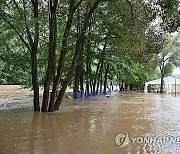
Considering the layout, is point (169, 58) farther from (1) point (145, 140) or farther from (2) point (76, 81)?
(1) point (145, 140)

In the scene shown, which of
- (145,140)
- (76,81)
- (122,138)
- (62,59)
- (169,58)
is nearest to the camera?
(145,140)

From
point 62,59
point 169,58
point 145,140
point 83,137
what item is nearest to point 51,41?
point 62,59

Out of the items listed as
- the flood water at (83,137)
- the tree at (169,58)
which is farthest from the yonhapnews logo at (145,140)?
the tree at (169,58)

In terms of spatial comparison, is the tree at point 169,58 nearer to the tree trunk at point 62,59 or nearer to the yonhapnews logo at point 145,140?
the tree trunk at point 62,59

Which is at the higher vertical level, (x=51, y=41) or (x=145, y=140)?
(x=51, y=41)

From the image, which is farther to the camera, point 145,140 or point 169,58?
point 169,58

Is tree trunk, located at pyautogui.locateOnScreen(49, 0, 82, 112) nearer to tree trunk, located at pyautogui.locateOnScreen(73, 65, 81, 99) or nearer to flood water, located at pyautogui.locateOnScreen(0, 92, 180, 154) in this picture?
flood water, located at pyautogui.locateOnScreen(0, 92, 180, 154)

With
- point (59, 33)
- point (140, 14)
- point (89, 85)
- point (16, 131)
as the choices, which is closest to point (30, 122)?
point (16, 131)

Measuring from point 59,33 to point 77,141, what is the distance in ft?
40.2

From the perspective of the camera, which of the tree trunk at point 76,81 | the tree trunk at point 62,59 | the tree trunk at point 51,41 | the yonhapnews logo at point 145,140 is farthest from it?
the tree trunk at point 76,81

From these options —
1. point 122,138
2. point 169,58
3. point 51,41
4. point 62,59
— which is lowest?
point 122,138

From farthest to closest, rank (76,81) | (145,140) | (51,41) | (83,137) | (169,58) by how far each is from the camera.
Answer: (169,58)
(76,81)
(51,41)
(83,137)
(145,140)

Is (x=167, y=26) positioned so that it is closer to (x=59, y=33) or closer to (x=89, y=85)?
(x=59, y=33)

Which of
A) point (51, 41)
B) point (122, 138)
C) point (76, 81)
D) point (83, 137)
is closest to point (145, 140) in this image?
point (122, 138)
